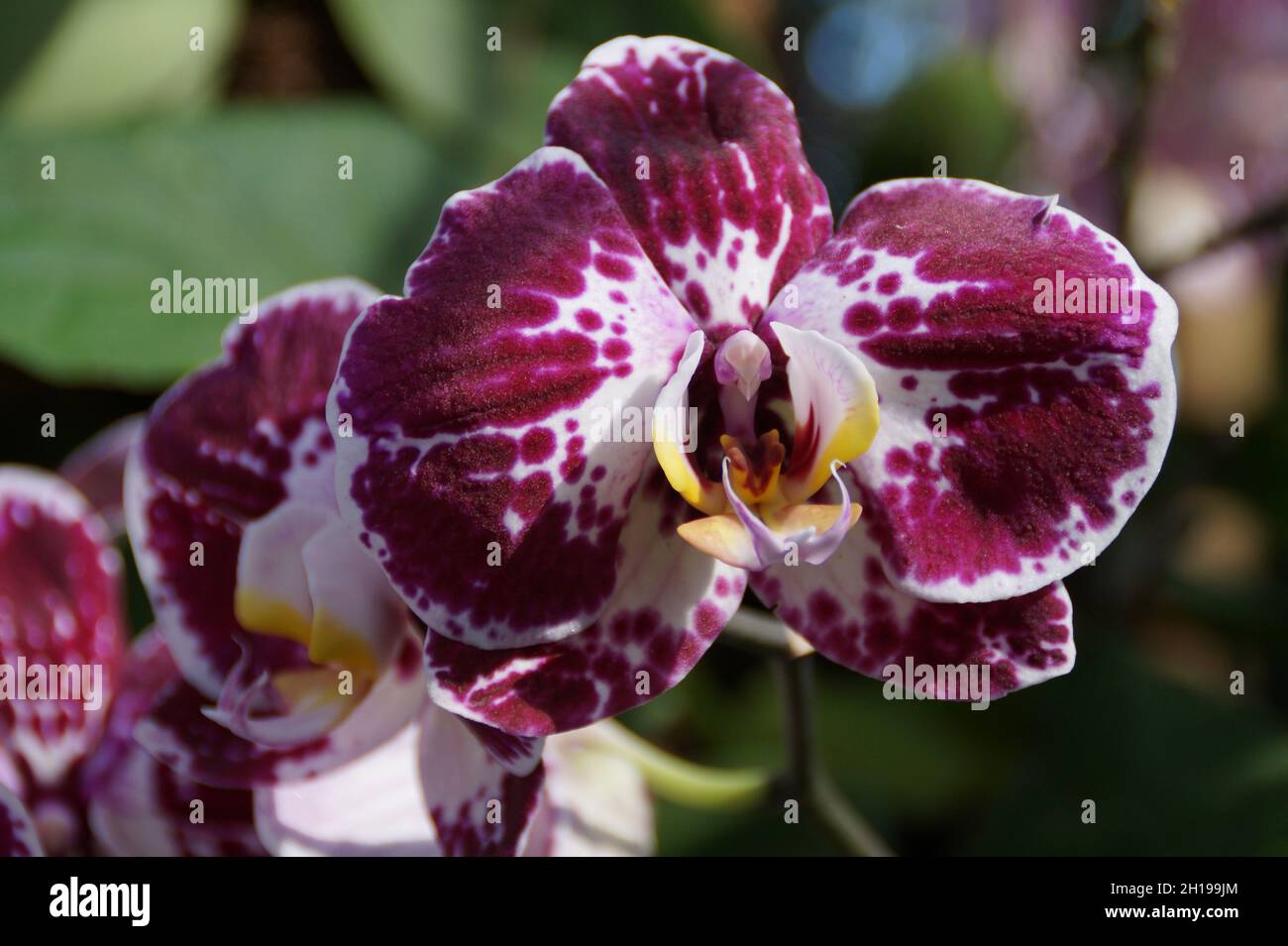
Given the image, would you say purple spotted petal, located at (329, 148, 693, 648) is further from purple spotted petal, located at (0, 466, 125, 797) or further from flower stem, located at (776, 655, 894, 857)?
purple spotted petal, located at (0, 466, 125, 797)

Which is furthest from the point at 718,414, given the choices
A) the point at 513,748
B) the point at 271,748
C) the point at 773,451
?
the point at 271,748

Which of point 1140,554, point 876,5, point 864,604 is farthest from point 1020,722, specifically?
point 876,5

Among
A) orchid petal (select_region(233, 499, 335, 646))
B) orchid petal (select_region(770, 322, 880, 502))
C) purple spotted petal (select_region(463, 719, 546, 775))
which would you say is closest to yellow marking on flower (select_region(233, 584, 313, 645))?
orchid petal (select_region(233, 499, 335, 646))

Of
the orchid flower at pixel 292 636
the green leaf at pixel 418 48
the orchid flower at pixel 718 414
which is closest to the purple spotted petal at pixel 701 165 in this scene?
the orchid flower at pixel 718 414

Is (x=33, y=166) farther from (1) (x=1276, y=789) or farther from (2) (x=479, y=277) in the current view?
(1) (x=1276, y=789)

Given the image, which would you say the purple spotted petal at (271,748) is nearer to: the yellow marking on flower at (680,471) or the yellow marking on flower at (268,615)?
the yellow marking on flower at (268,615)
